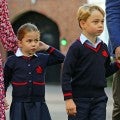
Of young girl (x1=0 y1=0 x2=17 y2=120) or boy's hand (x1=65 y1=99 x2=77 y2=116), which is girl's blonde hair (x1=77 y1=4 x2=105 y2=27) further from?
boy's hand (x1=65 y1=99 x2=77 y2=116)

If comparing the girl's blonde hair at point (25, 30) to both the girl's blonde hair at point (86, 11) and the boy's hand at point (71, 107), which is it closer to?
the girl's blonde hair at point (86, 11)

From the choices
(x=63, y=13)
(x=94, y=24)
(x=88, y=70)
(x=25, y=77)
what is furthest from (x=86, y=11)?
(x=63, y=13)

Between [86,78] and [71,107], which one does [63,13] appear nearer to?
[86,78]

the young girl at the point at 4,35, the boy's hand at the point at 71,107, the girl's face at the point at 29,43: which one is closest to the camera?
the boy's hand at the point at 71,107

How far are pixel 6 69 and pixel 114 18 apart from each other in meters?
1.23

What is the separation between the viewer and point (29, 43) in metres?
5.78

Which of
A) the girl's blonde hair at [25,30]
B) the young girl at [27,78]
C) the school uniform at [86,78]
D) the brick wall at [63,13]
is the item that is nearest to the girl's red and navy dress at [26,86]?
the young girl at [27,78]

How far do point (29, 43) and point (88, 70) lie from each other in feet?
2.15

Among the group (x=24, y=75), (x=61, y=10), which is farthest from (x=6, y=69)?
(x=61, y=10)

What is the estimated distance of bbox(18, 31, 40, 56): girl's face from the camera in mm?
5758

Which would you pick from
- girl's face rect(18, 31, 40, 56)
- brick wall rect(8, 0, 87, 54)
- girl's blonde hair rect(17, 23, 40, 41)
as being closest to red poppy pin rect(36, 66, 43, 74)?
girl's face rect(18, 31, 40, 56)

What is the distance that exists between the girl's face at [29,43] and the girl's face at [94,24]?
0.51 m

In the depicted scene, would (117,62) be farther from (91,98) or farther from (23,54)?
(23,54)

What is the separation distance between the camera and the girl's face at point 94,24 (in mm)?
5492
